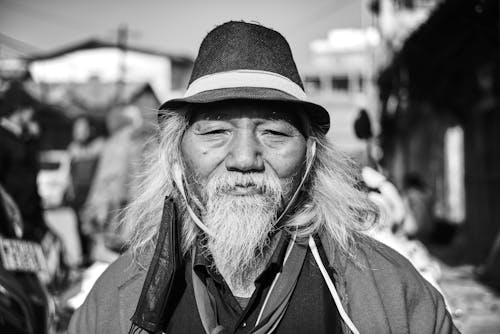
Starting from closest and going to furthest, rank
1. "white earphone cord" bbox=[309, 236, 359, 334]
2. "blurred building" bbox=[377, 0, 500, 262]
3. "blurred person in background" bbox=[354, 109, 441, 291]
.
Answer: "white earphone cord" bbox=[309, 236, 359, 334]
"blurred person in background" bbox=[354, 109, 441, 291]
"blurred building" bbox=[377, 0, 500, 262]

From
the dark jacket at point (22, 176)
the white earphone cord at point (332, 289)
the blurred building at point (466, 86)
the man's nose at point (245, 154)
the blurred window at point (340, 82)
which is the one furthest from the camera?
the blurred window at point (340, 82)

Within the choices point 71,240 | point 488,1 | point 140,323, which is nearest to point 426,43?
point 488,1

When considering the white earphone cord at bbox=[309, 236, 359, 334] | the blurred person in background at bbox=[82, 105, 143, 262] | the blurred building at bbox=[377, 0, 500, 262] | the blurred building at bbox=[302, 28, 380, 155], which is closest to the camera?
the white earphone cord at bbox=[309, 236, 359, 334]

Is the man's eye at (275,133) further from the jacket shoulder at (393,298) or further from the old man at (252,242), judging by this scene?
the jacket shoulder at (393,298)

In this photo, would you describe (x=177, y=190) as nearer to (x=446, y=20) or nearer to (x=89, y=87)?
(x=446, y=20)

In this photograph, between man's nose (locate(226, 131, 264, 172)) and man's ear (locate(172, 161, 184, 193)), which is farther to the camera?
man's ear (locate(172, 161, 184, 193))

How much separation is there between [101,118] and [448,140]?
918 cm

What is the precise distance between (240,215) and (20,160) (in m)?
2.58

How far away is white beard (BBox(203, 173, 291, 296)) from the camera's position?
1762mm

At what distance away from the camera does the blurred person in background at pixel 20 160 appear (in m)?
3.71

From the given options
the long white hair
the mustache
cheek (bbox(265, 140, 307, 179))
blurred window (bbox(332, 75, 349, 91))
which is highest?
cheek (bbox(265, 140, 307, 179))

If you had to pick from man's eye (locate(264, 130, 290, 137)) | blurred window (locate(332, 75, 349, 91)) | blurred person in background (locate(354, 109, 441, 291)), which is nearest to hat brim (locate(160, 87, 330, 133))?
man's eye (locate(264, 130, 290, 137))

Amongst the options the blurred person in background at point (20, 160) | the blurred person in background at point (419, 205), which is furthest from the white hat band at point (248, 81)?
the blurred person in background at point (419, 205)

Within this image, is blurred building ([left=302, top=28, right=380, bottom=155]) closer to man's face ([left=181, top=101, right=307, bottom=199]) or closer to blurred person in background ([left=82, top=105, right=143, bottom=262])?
blurred person in background ([left=82, top=105, right=143, bottom=262])
